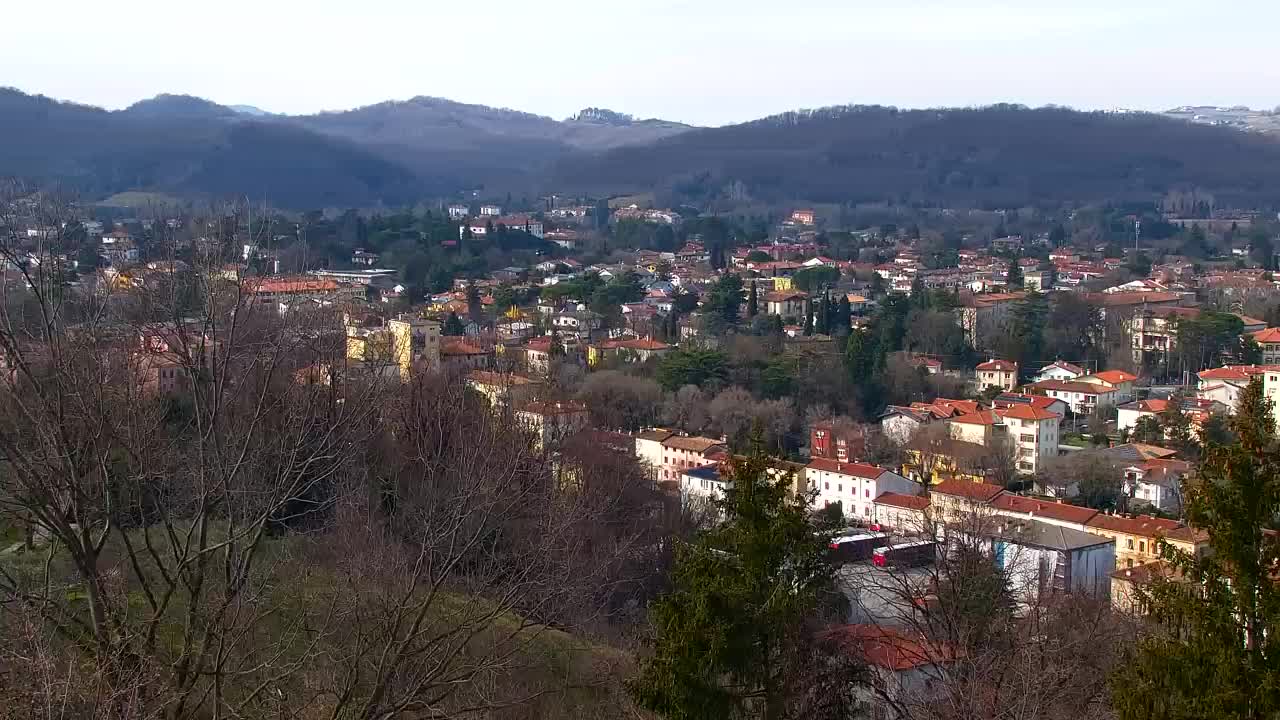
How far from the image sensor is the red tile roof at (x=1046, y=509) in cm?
1166

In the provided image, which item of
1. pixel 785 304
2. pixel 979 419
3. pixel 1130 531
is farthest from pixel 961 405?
pixel 785 304

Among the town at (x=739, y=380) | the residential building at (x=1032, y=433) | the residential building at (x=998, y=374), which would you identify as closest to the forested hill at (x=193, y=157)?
the town at (x=739, y=380)

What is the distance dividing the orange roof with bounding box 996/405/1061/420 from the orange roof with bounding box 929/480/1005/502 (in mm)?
3443

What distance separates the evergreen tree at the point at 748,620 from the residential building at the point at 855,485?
838 cm

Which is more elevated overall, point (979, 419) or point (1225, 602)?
point (1225, 602)

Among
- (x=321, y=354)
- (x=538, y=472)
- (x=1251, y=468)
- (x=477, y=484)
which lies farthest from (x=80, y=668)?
(x=321, y=354)

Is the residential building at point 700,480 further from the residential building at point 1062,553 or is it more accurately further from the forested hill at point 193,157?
the forested hill at point 193,157

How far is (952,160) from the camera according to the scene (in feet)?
237

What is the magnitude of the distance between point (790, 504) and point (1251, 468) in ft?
6.04

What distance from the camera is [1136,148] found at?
74.2 m

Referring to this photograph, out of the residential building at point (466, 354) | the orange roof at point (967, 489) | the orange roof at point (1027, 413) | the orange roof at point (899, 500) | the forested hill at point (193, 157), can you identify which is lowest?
the orange roof at point (899, 500)

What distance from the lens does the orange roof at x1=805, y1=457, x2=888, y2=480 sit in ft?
43.5

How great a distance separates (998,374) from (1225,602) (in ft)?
56.4

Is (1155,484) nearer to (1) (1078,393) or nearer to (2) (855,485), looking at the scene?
(2) (855,485)
